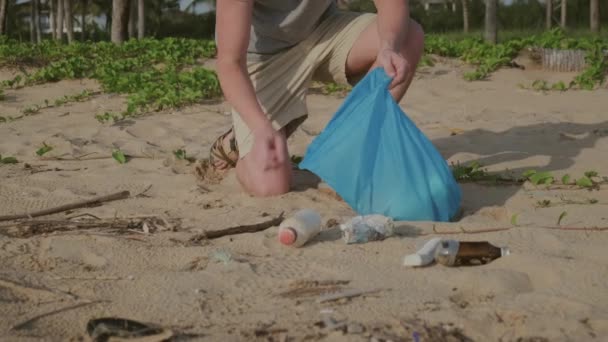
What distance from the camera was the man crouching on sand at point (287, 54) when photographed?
302 centimetres

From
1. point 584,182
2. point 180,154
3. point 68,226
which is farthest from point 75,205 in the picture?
point 584,182

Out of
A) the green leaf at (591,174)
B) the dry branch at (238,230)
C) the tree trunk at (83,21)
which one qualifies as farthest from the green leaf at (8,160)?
the tree trunk at (83,21)

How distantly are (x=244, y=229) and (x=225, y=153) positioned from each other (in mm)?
1052

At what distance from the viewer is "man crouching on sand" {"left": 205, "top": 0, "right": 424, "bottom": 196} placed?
302cm

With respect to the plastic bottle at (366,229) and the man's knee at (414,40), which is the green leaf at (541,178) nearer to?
the man's knee at (414,40)

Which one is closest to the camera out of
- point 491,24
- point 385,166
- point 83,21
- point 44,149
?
point 385,166

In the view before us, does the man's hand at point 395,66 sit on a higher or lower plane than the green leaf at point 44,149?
higher

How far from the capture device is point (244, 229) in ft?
8.28

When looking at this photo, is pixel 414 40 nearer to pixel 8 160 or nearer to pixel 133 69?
pixel 8 160

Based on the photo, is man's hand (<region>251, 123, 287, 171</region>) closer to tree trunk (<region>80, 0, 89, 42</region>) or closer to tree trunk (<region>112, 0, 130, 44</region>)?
tree trunk (<region>112, 0, 130, 44</region>)

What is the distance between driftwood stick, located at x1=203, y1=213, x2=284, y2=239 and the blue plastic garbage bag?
0.32m

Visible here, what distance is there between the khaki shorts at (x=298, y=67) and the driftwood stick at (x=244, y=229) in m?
0.85

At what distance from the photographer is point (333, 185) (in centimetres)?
283

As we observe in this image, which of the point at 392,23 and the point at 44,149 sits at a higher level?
the point at 392,23
